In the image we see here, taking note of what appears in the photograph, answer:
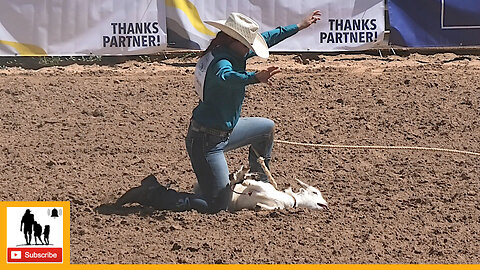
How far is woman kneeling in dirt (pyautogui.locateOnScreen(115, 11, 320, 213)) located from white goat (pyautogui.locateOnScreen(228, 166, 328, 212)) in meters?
0.12

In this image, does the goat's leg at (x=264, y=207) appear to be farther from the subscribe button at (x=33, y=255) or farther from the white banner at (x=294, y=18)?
the white banner at (x=294, y=18)

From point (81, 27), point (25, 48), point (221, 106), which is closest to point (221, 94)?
point (221, 106)

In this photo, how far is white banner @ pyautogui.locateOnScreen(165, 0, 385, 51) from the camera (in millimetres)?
12938

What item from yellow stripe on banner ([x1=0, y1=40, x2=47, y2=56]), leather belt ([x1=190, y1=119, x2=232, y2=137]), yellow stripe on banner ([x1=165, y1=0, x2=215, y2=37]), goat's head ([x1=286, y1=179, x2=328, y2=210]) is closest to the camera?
leather belt ([x1=190, y1=119, x2=232, y2=137])

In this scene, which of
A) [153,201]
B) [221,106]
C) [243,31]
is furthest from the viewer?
[153,201]

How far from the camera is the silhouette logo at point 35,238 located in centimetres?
628

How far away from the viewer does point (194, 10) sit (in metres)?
12.9

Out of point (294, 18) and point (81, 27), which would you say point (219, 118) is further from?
point (81, 27)

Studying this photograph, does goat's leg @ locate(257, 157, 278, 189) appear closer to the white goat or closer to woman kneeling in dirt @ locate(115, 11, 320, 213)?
the white goat

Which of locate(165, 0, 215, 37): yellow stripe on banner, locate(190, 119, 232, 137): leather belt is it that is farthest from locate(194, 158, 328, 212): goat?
locate(165, 0, 215, 37): yellow stripe on banner

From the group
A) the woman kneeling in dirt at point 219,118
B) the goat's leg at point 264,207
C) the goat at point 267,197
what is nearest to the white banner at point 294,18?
the woman kneeling in dirt at point 219,118

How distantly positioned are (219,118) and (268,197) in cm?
74

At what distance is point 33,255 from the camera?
6.32 meters

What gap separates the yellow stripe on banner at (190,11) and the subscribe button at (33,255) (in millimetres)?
6929
